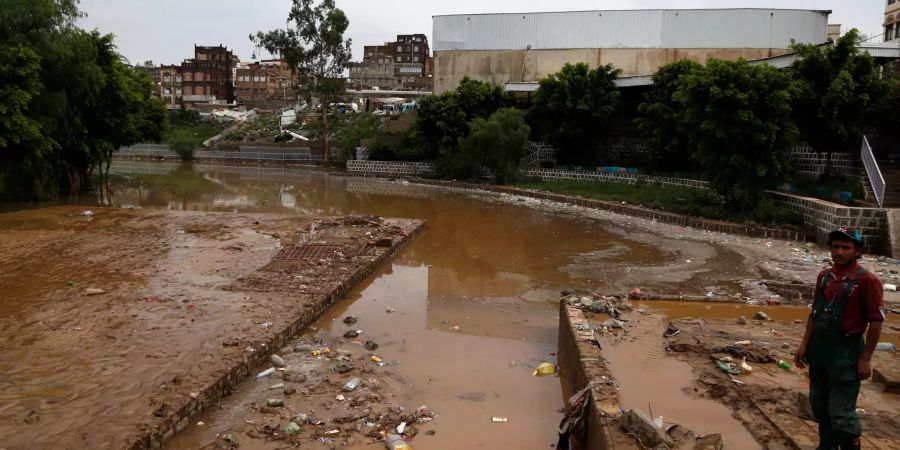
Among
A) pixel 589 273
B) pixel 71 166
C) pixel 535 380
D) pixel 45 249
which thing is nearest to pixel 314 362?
pixel 535 380

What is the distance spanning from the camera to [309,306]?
26.2ft

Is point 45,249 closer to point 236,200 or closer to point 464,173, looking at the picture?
point 236,200

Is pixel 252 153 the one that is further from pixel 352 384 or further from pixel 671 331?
pixel 671 331

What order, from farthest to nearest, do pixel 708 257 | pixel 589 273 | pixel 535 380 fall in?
pixel 708 257 → pixel 589 273 → pixel 535 380

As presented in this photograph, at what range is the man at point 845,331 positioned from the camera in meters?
3.50

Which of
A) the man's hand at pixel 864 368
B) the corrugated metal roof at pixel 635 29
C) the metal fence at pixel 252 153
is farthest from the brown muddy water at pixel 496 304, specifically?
the metal fence at pixel 252 153

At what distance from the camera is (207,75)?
78625 millimetres

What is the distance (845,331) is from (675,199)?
54.2 feet

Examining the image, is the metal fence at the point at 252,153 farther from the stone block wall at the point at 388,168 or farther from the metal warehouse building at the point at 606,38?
the metal warehouse building at the point at 606,38

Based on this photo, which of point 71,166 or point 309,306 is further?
point 71,166

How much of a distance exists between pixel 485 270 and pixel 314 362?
5555 millimetres

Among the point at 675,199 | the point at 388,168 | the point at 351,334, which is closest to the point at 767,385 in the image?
the point at 351,334

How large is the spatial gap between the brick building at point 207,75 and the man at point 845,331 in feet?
271

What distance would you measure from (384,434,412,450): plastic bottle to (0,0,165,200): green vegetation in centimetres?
1635
